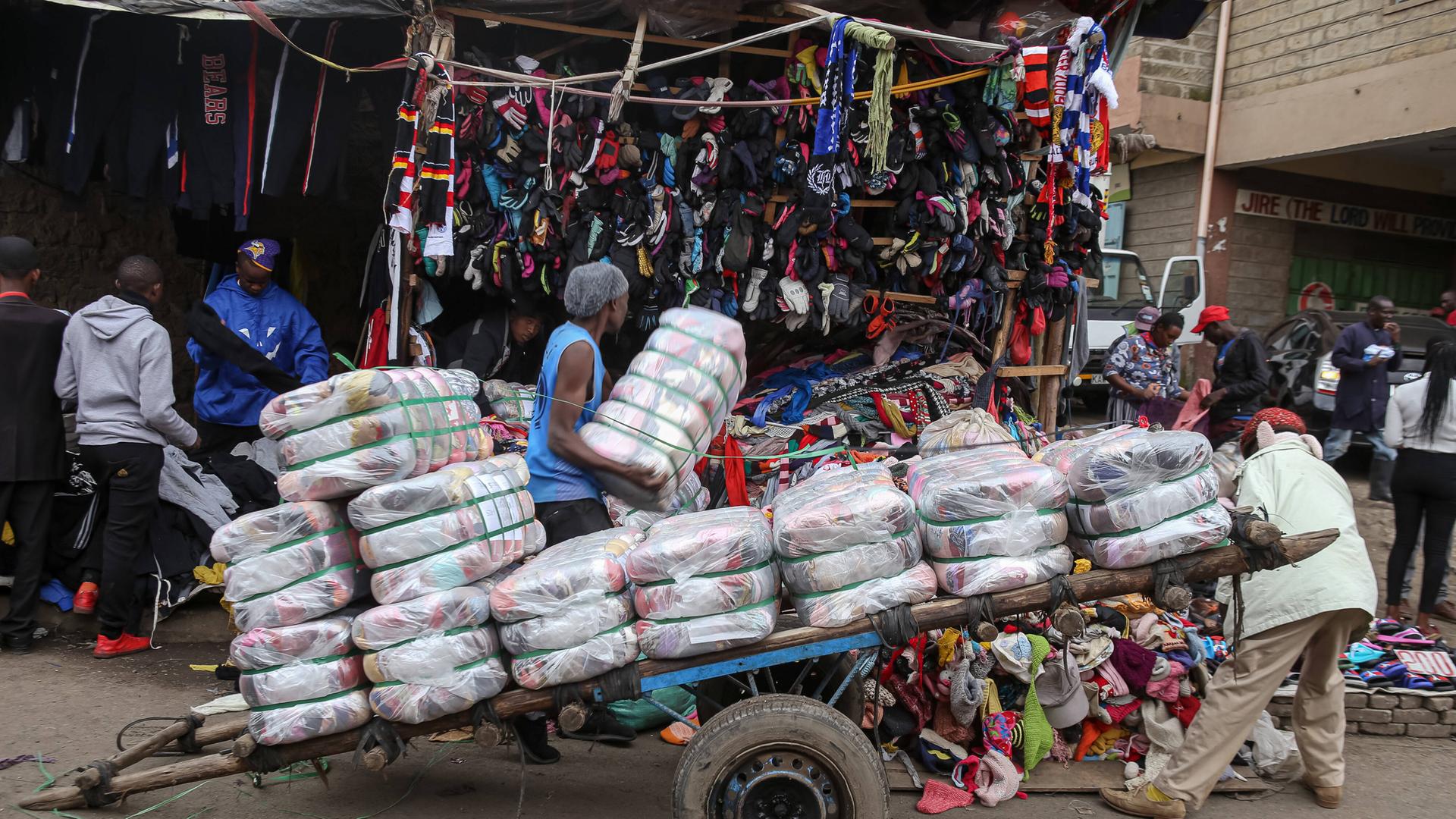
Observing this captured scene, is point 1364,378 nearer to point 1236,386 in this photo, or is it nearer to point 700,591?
point 1236,386

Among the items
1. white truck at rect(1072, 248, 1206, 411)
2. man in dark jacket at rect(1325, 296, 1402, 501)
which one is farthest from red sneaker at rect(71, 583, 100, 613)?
white truck at rect(1072, 248, 1206, 411)

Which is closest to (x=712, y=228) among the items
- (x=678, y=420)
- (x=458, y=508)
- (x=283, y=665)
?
(x=678, y=420)

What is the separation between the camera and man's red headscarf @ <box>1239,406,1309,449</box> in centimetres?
407

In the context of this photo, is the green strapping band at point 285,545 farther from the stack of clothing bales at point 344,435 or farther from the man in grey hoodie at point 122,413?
the man in grey hoodie at point 122,413

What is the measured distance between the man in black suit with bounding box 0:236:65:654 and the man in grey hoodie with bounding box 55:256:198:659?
0.48 ft

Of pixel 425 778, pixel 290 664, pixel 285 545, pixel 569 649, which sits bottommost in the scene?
pixel 425 778

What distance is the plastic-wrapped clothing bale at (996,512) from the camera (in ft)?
9.96

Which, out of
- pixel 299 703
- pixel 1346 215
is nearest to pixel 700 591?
pixel 299 703

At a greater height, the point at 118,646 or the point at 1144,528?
the point at 1144,528

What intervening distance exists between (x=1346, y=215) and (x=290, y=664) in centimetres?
1653

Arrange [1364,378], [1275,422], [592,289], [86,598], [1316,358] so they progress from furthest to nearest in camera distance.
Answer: [1316,358]
[1364,378]
[86,598]
[1275,422]
[592,289]

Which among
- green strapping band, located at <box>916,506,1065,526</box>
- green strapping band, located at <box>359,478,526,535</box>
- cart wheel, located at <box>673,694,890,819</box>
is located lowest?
cart wheel, located at <box>673,694,890,819</box>

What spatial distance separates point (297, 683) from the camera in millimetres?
2957

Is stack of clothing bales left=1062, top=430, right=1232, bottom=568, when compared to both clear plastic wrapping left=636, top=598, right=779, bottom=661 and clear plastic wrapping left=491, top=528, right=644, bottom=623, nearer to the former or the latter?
clear plastic wrapping left=636, top=598, right=779, bottom=661
